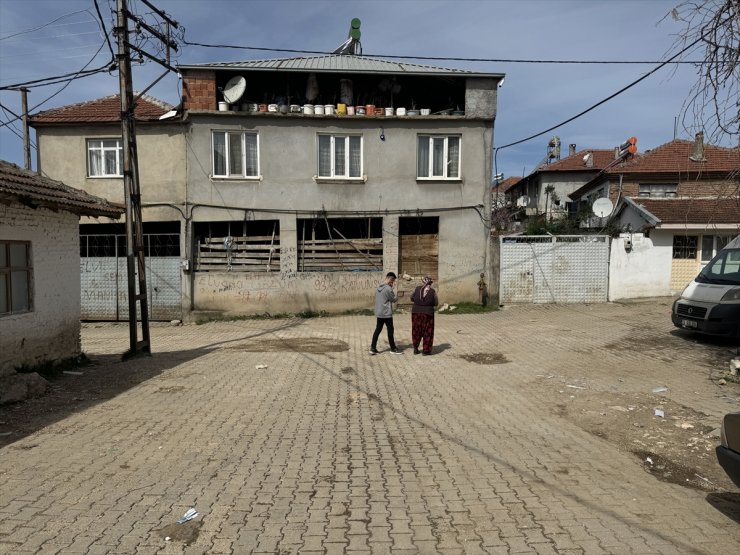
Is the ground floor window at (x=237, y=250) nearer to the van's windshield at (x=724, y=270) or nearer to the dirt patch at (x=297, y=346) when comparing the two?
the dirt patch at (x=297, y=346)

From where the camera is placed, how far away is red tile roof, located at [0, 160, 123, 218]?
692 cm

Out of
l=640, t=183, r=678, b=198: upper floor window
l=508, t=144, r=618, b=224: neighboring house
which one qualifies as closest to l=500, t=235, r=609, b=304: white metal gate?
l=640, t=183, r=678, b=198: upper floor window

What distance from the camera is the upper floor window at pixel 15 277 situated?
7527 mm

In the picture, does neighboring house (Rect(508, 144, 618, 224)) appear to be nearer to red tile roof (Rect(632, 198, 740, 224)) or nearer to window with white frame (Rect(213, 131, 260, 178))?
red tile roof (Rect(632, 198, 740, 224))

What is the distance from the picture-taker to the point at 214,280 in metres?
15.5

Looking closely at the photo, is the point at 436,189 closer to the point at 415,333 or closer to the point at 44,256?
the point at 415,333

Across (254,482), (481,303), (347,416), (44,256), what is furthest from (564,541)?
(481,303)

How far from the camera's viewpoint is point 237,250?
621 inches

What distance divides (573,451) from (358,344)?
6488mm

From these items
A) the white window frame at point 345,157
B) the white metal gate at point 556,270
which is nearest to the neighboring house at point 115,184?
the white window frame at point 345,157

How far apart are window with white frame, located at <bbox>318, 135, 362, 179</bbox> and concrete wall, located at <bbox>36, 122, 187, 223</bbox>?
432cm

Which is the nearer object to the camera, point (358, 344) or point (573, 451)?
point (573, 451)

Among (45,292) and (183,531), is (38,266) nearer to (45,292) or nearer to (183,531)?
(45,292)

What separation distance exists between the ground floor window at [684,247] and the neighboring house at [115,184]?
1625cm
